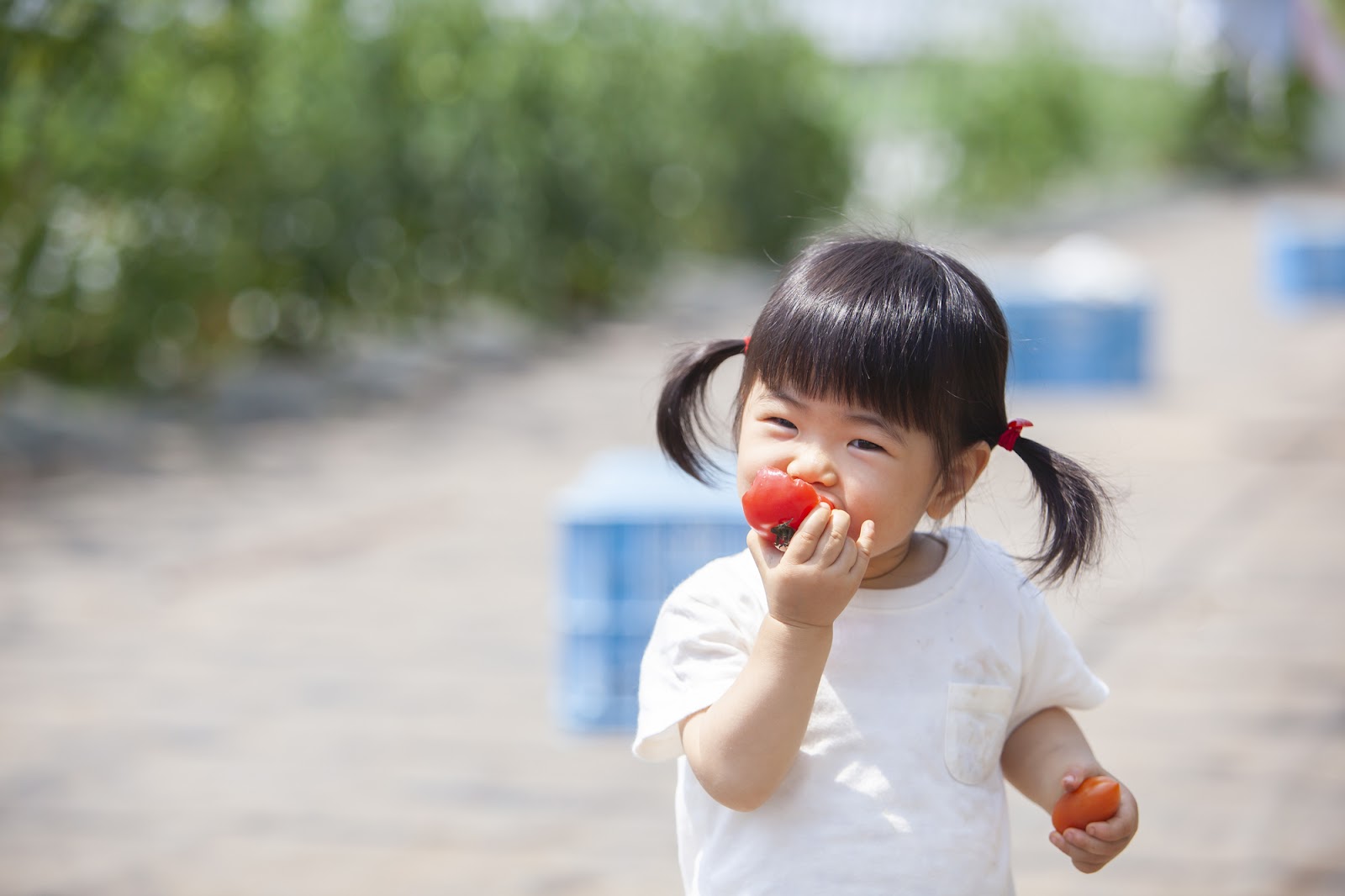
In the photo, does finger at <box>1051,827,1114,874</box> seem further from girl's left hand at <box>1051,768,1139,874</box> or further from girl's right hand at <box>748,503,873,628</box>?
girl's right hand at <box>748,503,873,628</box>

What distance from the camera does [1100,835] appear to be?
140cm

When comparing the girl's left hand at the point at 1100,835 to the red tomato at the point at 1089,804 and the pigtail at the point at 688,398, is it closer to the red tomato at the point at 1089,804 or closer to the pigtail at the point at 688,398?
the red tomato at the point at 1089,804

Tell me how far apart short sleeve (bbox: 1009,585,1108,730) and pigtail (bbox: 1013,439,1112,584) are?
47 millimetres

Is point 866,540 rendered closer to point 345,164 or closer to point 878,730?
point 878,730

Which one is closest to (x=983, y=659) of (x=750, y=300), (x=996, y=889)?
(x=996, y=889)

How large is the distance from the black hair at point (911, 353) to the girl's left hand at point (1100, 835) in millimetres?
206

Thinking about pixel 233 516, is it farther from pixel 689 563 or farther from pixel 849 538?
pixel 849 538

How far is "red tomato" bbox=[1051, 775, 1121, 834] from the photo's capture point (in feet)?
4.58

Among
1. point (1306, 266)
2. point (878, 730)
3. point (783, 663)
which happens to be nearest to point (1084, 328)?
point (1306, 266)

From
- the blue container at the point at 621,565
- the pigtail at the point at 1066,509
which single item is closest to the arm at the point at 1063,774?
the pigtail at the point at 1066,509

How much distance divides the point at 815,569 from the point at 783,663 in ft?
0.29

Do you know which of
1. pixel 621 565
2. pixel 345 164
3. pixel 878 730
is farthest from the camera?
pixel 345 164

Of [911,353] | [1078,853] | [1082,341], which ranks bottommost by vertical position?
[1082,341]

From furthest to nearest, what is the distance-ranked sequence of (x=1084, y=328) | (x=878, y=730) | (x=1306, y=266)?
(x=1306, y=266)
(x=1084, y=328)
(x=878, y=730)
